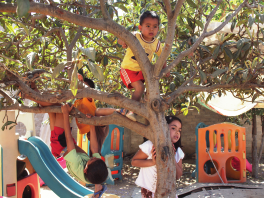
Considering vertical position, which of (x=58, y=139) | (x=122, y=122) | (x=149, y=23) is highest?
(x=149, y=23)

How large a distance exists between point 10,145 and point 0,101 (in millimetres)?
861

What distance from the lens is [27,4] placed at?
1132mm

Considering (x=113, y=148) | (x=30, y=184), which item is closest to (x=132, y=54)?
(x=30, y=184)

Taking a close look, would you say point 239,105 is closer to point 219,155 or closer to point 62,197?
point 219,155

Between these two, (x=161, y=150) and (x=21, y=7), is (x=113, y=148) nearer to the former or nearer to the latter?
(x=161, y=150)

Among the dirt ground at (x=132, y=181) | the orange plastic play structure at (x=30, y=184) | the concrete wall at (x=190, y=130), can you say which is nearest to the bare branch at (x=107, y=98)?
the orange plastic play structure at (x=30, y=184)

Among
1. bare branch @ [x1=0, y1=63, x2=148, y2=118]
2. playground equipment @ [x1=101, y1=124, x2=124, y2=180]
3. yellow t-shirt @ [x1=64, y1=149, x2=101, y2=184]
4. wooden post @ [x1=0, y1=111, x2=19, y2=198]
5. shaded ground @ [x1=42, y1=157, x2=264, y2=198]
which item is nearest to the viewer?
bare branch @ [x1=0, y1=63, x2=148, y2=118]

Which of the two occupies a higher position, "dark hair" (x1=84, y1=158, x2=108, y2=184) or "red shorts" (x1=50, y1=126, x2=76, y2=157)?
"red shorts" (x1=50, y1=126, x2=76, y2=157)

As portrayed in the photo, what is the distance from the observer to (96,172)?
2.31 meters

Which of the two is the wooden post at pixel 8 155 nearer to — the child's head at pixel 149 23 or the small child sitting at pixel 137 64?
the small child sitting at pixel 137 64

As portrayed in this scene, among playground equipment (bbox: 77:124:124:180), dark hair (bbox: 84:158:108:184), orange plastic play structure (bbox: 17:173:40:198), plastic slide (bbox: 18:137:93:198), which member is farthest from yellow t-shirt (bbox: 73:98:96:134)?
playground equipment (bbox: 77:124:124:180)

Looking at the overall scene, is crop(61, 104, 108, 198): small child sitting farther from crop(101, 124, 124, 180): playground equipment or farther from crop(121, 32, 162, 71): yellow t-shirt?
crop(101, 124, 124, 180): playground equipment

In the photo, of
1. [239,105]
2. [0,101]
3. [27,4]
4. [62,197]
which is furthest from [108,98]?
[239,105]

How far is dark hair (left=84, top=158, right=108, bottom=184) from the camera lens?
90.7 inches
